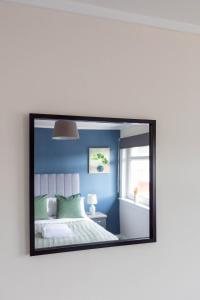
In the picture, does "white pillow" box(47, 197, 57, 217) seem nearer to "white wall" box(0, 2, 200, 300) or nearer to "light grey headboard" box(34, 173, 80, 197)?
"light grey headboard" box(34, 173, 80, 197)

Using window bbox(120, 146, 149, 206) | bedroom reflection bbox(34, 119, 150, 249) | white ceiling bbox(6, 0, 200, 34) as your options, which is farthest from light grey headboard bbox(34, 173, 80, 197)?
white ceiling bbox(6, 0, 200, 34)

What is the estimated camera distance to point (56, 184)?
158cm

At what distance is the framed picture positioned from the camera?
Answer: 5.48 feet

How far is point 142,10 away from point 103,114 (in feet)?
2.15

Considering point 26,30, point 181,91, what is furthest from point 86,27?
point 181,91

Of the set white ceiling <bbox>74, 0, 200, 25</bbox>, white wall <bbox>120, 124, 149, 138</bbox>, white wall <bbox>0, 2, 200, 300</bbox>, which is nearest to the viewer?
white wall <bbox>0, 2, 200, 300</bbox>

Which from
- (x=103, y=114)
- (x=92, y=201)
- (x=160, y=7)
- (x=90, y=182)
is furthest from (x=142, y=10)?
(x=92, y=201)

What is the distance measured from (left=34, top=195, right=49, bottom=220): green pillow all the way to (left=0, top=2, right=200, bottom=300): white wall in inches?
2.5

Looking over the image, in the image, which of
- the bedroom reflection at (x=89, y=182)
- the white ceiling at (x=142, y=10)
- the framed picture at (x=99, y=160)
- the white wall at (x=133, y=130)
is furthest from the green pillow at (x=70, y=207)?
the white ceiling at (x=142, y=10)

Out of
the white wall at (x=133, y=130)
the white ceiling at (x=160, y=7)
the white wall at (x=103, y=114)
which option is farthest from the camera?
the white wall at (x=133, y=130)

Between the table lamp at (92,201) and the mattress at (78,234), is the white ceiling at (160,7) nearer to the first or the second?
the table lamp at (92,201)

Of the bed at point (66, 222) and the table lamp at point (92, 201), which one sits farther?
the table lamp at point (92, 201)

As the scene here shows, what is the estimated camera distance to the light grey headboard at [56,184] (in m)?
1.55

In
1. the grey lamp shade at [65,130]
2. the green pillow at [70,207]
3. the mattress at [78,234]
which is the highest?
the grey lamp shade at [65,130]
